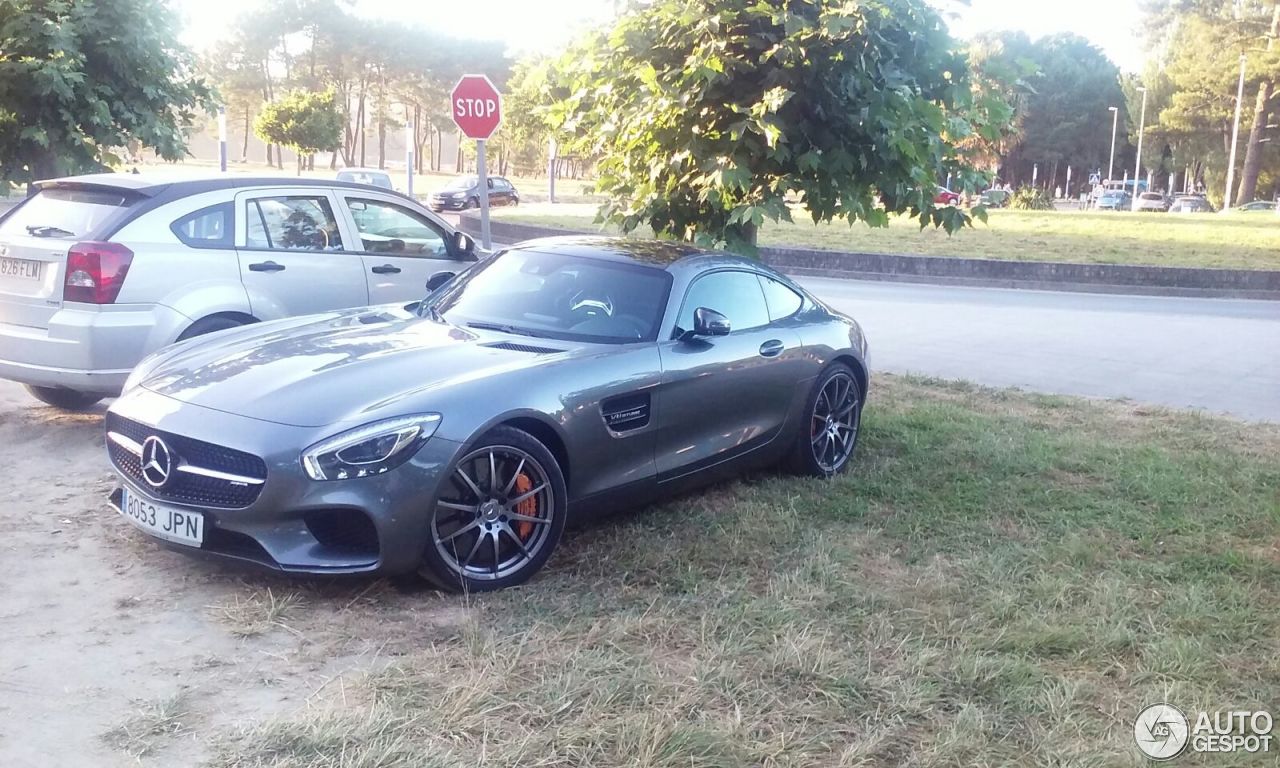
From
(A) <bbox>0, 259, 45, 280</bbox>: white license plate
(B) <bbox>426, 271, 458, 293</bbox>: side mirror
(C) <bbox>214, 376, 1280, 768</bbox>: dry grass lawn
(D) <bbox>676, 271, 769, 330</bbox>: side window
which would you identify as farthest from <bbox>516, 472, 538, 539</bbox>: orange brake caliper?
(A) <bbox>0, 259, 45, 280</bbox>: white license plate

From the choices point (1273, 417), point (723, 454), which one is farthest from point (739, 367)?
point (1273, 417)

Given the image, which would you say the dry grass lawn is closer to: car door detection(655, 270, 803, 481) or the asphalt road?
car door detection(655, 270, 803, 481)

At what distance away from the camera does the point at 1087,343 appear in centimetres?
1327

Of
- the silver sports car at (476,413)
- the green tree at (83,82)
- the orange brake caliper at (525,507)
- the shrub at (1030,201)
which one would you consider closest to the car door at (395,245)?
the silver sports car at (476,413)

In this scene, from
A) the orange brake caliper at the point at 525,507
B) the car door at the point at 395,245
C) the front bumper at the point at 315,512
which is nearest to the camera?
the front bumper at the point at 315,512

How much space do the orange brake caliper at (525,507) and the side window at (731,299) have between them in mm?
1334

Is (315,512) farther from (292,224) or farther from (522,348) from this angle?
(292,224)

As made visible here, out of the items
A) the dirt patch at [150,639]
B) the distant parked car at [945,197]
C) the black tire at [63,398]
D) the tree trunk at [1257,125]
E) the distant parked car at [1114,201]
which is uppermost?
the tree trunk at [1257,125]

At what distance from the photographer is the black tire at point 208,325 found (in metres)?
6.60

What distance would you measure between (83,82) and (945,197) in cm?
820

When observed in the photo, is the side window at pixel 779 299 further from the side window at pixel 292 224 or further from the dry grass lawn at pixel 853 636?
the side window at pixel 292 224

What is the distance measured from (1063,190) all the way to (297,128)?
2622 inches

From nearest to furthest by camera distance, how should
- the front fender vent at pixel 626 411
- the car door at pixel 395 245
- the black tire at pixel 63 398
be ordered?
1. the front fender vent at pixel 626 411
2. the black tire at pixel 63 398
3. the car door at pixel 395 245

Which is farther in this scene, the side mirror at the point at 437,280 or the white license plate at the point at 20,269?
the side mirror at the point at 437,280
